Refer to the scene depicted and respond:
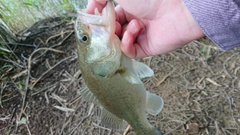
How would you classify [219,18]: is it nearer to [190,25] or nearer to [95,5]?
[190,25]

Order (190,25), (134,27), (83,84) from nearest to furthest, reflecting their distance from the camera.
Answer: (190,25) < (134,27) < (83,84)

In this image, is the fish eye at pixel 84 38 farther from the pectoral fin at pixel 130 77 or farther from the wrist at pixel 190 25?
the wrist at pixel 190 25

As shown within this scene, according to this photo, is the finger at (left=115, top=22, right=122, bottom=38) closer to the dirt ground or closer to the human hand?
the human hand

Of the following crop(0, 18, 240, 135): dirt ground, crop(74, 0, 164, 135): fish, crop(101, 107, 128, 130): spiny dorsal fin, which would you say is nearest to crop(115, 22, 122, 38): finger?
crop(74, 0, 164, 135): fish

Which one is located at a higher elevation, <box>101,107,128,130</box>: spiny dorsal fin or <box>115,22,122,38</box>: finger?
<box>115,22,122,38</box>: finger

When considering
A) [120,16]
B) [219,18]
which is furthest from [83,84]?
[219,18]

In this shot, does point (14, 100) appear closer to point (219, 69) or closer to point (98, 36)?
point (98, 36)

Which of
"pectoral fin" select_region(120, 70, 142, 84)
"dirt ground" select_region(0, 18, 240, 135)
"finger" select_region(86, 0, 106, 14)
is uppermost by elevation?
"finger" select_region(86, 0, 106, 14)
